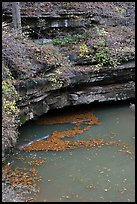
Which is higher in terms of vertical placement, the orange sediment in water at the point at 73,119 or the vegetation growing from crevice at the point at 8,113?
the vegetation growing from crevice at the point at 8,113

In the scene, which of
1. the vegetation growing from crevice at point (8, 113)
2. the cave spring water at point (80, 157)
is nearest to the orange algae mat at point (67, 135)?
the cave spring water at point (80, 157)

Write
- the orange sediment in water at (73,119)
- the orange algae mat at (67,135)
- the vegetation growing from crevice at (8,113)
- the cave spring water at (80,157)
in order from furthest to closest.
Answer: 1. the orange sediment in water at (73,119)
2. the orange algae mat at (67,135)
3. the vegetation growing from crevice at (8,113)
4. the cave spring water at (80,157)

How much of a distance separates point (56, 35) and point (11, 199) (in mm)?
9147

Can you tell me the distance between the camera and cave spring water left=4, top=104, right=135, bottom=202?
8.49 m

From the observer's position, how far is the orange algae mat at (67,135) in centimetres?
1116

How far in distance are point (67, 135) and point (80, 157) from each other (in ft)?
5.92

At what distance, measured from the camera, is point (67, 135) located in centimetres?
1209

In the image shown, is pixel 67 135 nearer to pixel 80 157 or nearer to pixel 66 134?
pixel 66 134

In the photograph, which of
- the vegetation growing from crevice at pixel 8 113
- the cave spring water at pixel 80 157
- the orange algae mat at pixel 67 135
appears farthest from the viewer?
the orange algae mat at pixel 67 135

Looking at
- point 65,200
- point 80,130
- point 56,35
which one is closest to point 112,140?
point 80,130

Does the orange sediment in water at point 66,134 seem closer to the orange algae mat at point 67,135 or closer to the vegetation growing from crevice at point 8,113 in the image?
the orange algae mat at point 67,135

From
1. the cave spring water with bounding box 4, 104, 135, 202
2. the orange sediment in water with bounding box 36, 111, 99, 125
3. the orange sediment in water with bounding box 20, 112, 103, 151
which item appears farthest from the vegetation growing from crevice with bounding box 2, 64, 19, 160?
the orange sediment in water with bounding box 36, 111, 99, 125

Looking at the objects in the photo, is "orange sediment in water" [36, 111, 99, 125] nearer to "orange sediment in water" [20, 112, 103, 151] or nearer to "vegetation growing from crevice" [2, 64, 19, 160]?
"orange sediment in water" [20, 112, 103, 151]

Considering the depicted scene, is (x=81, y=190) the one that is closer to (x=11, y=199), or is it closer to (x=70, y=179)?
(x=70, y=179)
